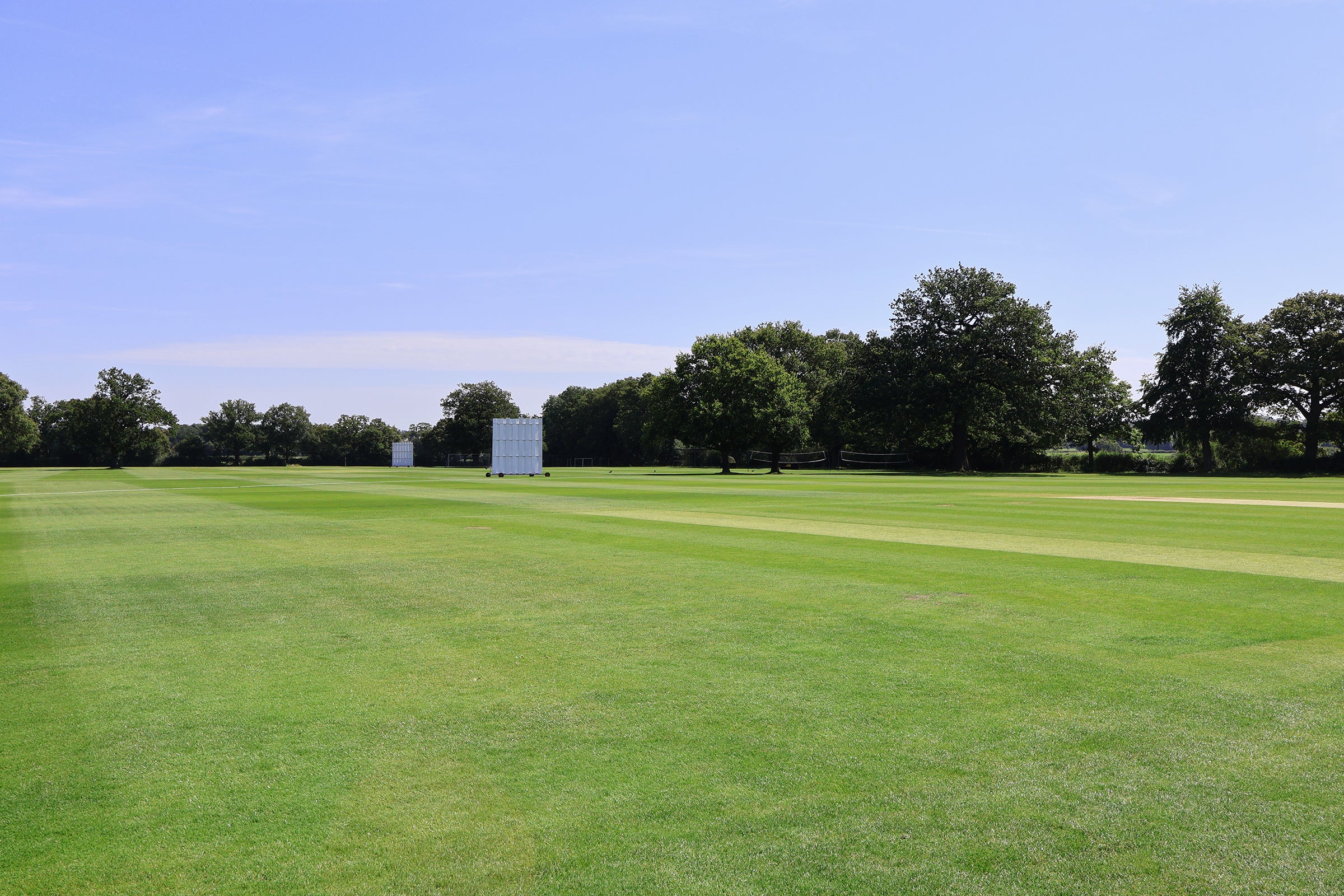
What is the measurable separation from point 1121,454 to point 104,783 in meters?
90.6

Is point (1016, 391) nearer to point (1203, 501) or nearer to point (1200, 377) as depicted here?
point (1200, 377)

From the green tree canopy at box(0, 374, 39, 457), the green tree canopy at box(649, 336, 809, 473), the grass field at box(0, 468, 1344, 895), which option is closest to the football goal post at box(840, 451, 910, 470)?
the green tree canopy at box(649, 336, 809, 473)

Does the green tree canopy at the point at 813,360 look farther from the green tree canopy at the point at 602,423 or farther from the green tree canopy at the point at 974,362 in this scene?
the green tree canopy at the point at 602,423

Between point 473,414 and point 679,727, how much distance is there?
13726 centimetres

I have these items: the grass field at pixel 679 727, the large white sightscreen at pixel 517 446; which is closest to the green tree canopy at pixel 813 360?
the large white sightscreen at pixel 517 446

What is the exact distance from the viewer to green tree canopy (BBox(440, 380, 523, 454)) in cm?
13938

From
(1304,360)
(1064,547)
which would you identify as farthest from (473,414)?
(1064,547)

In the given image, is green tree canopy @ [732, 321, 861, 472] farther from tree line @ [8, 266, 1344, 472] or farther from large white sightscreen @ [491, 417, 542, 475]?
large white sightscreen @ [491, 417, 542, 475]

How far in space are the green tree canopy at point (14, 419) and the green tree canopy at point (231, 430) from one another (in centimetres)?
3597

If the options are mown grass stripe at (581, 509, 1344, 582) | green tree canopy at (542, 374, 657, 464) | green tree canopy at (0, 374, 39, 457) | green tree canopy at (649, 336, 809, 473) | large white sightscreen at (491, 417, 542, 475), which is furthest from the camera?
green tree canopy at (542, 374, 657, 464)

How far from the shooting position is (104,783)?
525cm

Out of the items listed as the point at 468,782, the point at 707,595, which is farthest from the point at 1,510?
the point at 468,782

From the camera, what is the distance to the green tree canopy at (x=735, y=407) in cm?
7612

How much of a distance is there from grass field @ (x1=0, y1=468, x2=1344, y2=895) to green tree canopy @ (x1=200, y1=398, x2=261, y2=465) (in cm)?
14560
